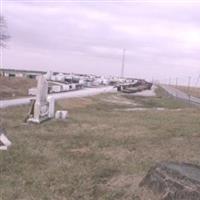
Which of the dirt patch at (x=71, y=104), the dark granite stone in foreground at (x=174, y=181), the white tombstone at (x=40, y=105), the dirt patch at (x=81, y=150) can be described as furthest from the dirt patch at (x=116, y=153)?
the dirt patch at (x=71, y=104)

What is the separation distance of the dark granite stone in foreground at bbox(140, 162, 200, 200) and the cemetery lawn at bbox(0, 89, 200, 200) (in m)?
0.23

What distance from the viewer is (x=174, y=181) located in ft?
30.0

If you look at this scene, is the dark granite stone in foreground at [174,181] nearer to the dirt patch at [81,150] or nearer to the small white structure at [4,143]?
the dirt patch at [81,150]

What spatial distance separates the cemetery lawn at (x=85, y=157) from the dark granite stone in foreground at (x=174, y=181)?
0.75 feet

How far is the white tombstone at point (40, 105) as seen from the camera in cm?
2281

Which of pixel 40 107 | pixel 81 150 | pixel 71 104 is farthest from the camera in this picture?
pixel 71 104

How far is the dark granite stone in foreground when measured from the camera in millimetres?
8797

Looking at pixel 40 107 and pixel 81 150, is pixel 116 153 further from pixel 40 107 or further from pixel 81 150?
pixel 40 107

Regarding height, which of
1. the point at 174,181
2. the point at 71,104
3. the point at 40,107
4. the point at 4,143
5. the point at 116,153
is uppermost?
the point at 174,181

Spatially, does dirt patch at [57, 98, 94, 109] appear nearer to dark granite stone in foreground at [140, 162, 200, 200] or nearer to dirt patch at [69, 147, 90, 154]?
dirt patch at [69, 147, 90, 154]

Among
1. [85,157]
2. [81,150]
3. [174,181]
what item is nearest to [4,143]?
[81,150]

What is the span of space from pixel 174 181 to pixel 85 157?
5437 millimetres

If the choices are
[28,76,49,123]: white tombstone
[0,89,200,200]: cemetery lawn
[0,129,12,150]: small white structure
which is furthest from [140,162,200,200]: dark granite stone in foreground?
[28,76,49,123]: white tombstone

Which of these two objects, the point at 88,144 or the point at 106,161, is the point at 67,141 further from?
the point at 106,161
